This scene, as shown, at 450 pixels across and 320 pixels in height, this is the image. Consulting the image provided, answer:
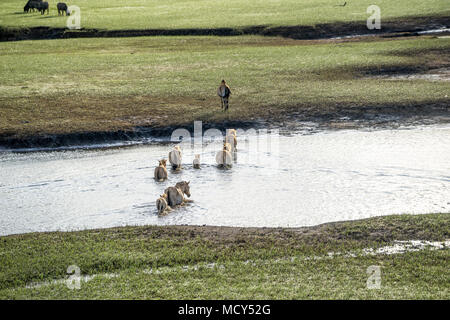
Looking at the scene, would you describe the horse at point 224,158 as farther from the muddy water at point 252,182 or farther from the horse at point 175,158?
the horse at point 175,158

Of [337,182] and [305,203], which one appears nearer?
[305,203]

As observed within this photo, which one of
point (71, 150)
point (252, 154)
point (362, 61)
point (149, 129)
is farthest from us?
point (362, 61)

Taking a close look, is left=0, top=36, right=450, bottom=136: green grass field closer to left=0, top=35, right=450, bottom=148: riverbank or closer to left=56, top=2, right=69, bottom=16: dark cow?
left=0, top=35, right=450, bottom=148: riverbank

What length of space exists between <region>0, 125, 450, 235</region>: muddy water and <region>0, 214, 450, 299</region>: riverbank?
1381 mm

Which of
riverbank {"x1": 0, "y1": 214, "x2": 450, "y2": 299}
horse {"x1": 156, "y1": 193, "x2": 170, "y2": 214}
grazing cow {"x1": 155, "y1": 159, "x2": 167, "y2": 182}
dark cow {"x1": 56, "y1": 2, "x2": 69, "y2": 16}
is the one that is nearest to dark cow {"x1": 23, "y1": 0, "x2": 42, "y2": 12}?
dark cow {"x1": 56, "y1": 2, "x2": 69, "y2": 16}

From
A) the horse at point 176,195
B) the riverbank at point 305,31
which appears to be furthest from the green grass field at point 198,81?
the horse at point 176,195

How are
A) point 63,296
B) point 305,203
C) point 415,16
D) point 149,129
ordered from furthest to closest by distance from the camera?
point 415,16
point 149,129
point 305,203
point 63,296

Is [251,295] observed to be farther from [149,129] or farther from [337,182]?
[149,129]

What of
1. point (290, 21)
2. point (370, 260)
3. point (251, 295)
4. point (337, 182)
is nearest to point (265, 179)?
point (337, 182)

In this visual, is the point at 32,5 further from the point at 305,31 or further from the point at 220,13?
the point at 305,31

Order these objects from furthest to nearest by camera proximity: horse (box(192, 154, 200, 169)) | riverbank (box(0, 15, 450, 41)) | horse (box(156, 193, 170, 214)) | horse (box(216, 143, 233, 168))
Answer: riverbank (box(0, 15, 450, 41)), horse (box(192, 154, 200, 169)), horse (box(216, 143, 233, 168)), horse (box(156, 193, 170, 214))

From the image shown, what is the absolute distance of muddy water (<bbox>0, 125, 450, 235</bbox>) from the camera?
14938mm
